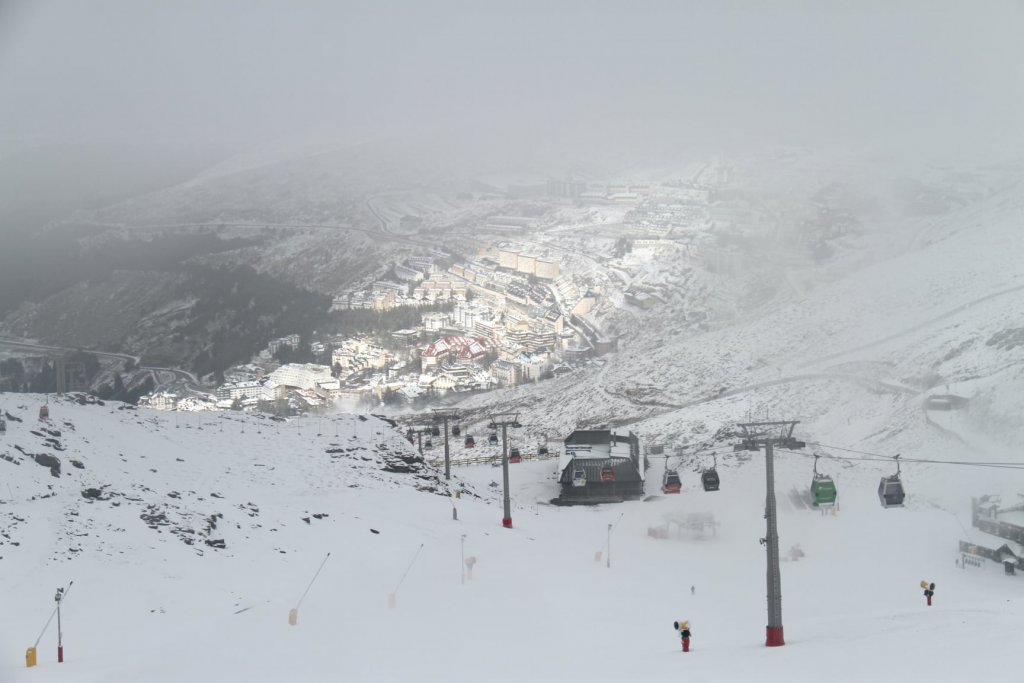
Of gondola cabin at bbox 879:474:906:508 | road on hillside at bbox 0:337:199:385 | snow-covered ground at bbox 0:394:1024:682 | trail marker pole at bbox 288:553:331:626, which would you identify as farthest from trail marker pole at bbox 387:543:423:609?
road on hillside at bbox 0:337:199:385

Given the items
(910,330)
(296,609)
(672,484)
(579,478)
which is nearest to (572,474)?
(579,478)

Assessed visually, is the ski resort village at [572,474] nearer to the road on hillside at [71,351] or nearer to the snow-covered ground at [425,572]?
the snow-covered ground at [425,572]

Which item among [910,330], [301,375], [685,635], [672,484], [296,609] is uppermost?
[910,330]

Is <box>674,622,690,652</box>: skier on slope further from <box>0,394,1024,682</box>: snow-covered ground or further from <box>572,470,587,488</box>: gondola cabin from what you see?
<box>572,470,587,488</box>: gondola cabin

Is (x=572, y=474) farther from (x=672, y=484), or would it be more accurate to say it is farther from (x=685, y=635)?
(x=685, y=635)

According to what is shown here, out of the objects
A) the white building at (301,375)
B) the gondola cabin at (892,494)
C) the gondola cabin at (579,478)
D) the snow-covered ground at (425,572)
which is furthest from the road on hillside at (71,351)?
the gondola cabin at (892,494)

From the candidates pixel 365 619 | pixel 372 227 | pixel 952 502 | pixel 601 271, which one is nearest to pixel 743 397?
pixel 952 502
